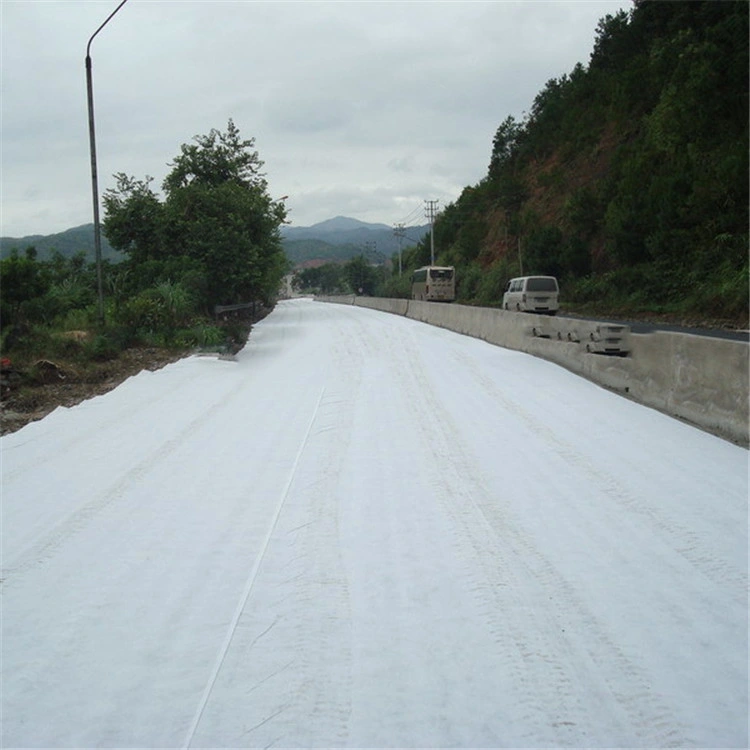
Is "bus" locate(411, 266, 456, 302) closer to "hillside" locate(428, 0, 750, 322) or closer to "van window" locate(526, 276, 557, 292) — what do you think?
"hillside" locate(428, 0, 750, 322)

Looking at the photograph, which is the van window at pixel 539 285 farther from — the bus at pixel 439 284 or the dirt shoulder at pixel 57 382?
the dirt shoulder at pixel 57 382

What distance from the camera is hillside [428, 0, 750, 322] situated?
103 ft

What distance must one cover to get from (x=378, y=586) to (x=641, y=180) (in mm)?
37854

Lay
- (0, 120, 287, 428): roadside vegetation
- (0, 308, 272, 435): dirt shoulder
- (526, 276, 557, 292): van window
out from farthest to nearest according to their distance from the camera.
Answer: (526, 276, 557, 292): van window
(0, 120, 287, 428): roadside vegetation
(0, 308, 272, 435): dirt shoulder

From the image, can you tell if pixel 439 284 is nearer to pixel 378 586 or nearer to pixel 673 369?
pixel 673 369

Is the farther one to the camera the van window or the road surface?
the van window

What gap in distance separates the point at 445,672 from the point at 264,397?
8914mm

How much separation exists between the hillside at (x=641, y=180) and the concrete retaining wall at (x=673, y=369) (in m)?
14.5

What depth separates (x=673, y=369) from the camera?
32.4 feet

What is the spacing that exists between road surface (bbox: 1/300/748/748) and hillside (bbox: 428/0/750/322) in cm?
2218

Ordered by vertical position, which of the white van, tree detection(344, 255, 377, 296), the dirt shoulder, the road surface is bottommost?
the road surface

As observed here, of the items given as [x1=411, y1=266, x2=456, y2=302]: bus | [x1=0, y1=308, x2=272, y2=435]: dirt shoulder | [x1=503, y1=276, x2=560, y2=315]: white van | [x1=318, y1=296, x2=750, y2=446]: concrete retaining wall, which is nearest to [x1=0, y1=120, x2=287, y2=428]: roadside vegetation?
[x1=0, y1=308, x2=272, y2=435]: dirt shoulder

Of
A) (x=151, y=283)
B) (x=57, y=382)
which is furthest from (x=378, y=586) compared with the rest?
(x=151, y=283)

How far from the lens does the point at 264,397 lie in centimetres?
1241
